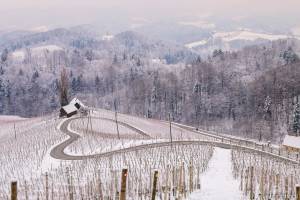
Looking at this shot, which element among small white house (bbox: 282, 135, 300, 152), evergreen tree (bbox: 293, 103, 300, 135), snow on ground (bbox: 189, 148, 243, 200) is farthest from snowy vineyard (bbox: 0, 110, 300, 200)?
evergreen tree (bbox: 293, 103, 300, 135)

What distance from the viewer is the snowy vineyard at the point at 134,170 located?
26.5m

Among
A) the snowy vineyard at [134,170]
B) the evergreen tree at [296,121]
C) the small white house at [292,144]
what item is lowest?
the evergreen tree at [296,121]

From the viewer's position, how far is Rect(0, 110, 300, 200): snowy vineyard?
26.5 m

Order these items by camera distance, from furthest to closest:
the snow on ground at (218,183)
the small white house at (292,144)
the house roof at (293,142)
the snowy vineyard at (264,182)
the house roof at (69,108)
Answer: the house roof at (69,108), the house roof at (293,142), the small white house at (292,144), the snow on ground at (218,183), the snowy vineyard at (264,182)

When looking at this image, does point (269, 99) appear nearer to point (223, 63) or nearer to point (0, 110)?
point (223, 63)

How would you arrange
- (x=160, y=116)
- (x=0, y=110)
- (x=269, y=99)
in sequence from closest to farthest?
(x=269, y=99)
(x=160, y=116)
(x=0, y=110)

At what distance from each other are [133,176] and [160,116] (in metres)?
103

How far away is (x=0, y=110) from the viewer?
6147 inches

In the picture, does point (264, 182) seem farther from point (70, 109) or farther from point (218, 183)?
point (70, 109)

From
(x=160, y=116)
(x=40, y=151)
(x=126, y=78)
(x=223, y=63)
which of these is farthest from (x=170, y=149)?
(x=126, y=78)

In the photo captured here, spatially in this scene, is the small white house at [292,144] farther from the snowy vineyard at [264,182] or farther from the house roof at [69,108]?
the house roof at [69,108]

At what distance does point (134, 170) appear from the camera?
35.2 meters

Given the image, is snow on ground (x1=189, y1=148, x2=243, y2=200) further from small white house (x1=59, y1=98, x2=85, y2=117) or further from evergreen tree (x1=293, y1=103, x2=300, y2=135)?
evergreen tree (x1=293, y1=103, x2=300, y2=135)

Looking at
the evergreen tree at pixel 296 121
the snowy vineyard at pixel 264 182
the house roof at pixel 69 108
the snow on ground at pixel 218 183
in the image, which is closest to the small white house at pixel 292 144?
the snowy vineyard at pixel 264 182
